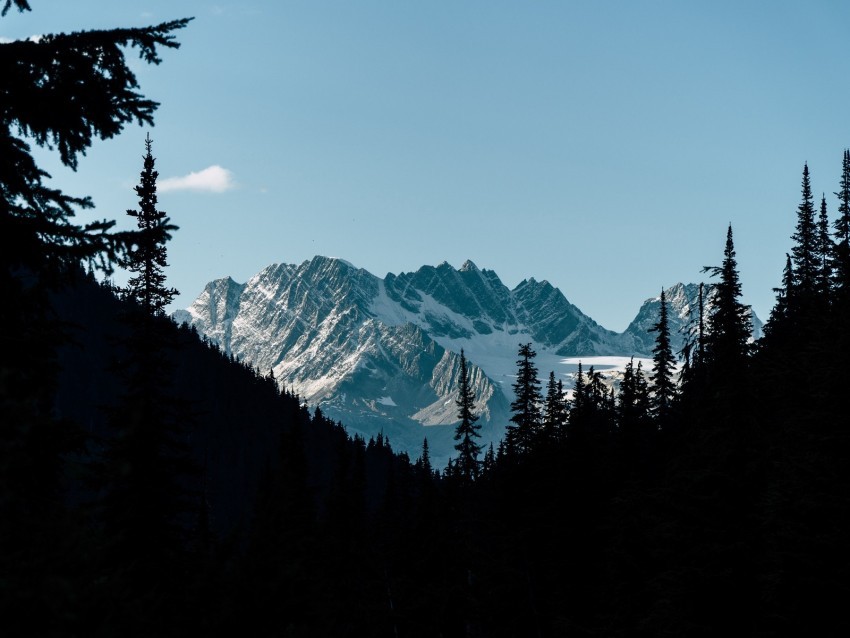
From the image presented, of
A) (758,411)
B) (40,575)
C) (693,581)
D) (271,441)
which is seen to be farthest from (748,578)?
(271,441)

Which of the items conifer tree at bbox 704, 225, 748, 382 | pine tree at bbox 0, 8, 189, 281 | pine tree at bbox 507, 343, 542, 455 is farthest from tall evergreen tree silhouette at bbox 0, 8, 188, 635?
pine tree at bbox 507, 343, 542, 455

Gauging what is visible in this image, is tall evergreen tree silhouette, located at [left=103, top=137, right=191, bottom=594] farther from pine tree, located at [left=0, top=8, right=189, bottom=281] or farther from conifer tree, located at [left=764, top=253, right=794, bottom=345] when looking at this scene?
conifer tree, located at [left=764, top=253, right=794, bottom=345]

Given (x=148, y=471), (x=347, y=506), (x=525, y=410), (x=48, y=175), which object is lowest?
(x=347, y=506)

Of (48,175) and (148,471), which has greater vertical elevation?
(48,175)

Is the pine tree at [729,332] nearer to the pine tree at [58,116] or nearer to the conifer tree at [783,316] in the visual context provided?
the pine tree at [58,116]

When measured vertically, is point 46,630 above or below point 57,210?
below

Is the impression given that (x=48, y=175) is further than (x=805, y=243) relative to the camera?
No

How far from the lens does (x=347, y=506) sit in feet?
153

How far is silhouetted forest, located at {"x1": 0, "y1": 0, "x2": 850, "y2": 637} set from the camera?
7578mm

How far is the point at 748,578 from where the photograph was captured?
21234mm

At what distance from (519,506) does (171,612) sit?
31051 mm

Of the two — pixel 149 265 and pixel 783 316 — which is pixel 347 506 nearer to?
pixel 149 265

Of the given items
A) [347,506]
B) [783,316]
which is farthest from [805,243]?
[347,506]

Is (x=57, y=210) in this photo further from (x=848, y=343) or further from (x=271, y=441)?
(x=271, y=441)
